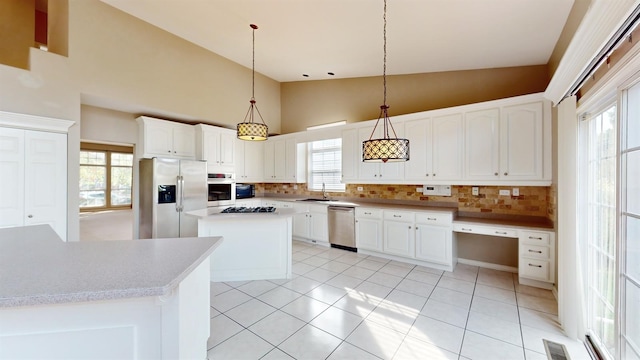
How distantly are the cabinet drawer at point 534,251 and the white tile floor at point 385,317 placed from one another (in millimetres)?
398

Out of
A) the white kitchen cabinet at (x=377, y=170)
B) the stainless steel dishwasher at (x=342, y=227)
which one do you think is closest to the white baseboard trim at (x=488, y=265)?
the white kitchen cabinet at (x=377, y=170)

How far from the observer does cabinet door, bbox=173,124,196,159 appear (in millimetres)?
4707

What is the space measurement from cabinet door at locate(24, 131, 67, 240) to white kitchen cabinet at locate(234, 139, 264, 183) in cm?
286

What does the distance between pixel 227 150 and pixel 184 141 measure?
0.84 meters

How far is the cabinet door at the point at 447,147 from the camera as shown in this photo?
12.0 ft

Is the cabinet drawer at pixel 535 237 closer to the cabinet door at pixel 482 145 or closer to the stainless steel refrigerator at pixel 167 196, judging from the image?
the cabinet door at pixel 482 145

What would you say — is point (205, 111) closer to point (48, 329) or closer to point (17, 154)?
point (17, 154)

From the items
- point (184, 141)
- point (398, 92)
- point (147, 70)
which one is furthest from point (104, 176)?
point (398, 92)

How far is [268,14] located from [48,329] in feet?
11.9

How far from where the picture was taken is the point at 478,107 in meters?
3.47

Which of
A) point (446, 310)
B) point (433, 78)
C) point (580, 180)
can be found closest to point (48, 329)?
point (446, 310)

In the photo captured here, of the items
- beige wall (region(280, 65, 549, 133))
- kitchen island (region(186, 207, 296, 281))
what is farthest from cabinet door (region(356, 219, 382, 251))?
beige wall (region(280, 65, 549, 133))

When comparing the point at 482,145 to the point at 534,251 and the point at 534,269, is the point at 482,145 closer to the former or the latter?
the point at 534,251

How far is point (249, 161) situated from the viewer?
5930 millimetres
